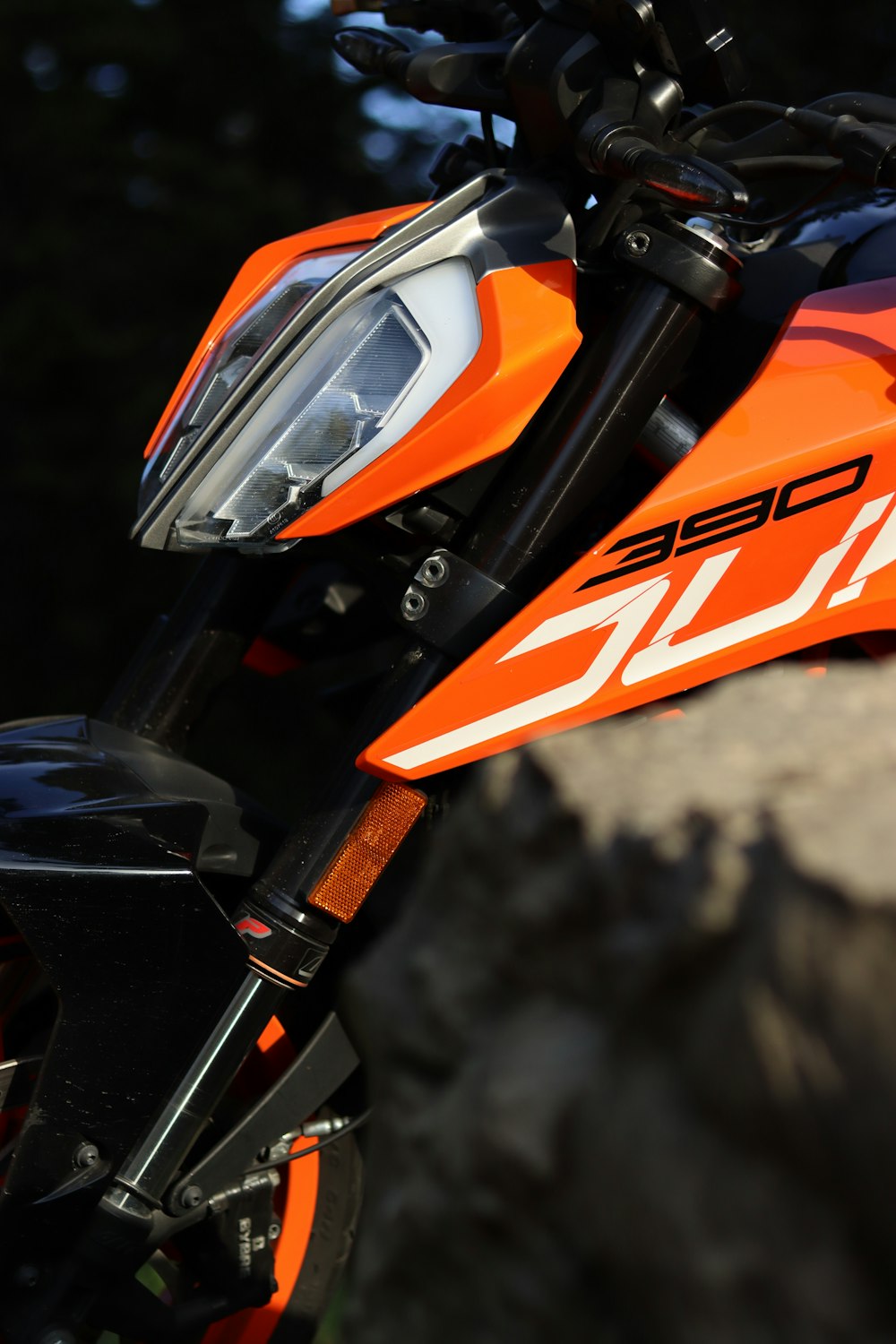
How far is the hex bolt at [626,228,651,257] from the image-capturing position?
135 centimetres

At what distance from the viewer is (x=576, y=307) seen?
1434mm

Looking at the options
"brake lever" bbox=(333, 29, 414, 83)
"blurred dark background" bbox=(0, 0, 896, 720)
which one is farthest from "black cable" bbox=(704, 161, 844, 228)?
"blurred dark background" bbox=(0, 0, 896, 720)

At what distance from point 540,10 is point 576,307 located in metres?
0.36

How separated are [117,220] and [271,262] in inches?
140

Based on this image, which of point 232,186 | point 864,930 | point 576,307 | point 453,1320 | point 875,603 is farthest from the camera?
point 232,186

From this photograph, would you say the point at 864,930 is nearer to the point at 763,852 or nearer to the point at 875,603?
the point at 763,852

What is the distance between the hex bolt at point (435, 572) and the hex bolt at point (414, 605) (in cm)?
1

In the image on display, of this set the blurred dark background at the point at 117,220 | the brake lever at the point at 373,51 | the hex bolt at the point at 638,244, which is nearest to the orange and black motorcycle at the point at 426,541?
the hex bolt at the point at 638,244

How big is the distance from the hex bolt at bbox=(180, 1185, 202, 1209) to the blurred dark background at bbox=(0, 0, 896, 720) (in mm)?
3452

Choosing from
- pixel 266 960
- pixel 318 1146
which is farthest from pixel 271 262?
pixel 318 1146

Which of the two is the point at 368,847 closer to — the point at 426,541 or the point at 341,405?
the point at 426,541

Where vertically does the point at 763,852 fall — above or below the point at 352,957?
above

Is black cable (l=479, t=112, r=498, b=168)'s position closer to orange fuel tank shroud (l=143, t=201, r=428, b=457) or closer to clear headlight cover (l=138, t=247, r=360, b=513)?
orange fuel tank shroud (l=143, t=201, r=428, b=457)

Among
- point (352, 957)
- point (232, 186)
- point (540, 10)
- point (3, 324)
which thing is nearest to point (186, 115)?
point (232, 186)
